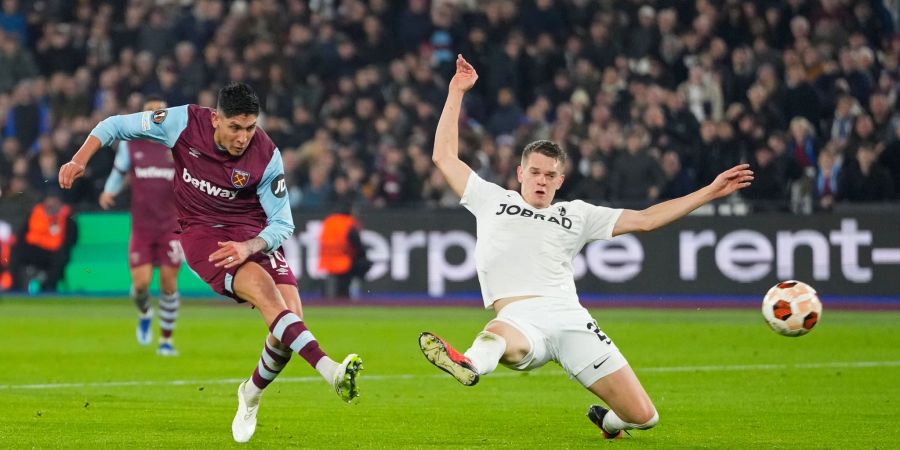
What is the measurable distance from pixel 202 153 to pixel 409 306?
1327 cm

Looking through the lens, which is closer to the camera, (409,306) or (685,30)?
(409,306)

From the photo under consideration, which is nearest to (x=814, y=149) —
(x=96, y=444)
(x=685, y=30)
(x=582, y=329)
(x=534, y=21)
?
(x=685, y=30)

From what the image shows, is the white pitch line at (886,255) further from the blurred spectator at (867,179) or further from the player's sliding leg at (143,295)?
the player's sliding leg at (143,295)

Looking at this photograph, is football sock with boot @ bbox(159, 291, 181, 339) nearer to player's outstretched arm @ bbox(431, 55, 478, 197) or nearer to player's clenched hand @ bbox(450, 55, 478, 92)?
player's outstretched arm @ bbox(431, 55, 478, 197)

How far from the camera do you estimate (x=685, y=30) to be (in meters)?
25.1

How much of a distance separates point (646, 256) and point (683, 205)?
13188mm

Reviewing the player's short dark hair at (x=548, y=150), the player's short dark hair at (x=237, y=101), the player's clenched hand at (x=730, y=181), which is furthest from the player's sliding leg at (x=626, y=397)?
the player's short dark hair at (x=237, y=101)

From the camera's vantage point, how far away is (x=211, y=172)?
9648mm

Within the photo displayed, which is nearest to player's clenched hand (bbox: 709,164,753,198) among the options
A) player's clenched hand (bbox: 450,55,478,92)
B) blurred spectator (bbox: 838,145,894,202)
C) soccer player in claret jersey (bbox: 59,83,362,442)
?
player's clenched hand (bbox: 450,55,478,92)

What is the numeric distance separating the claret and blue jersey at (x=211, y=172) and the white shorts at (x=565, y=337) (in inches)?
63.1

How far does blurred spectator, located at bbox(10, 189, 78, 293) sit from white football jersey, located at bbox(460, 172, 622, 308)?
1569 centimetres

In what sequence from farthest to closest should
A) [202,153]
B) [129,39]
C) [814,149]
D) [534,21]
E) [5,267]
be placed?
[129,39]
[534,21]
[5,267]
[814,149]
[202,153]

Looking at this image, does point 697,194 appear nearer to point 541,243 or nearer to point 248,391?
point 541,243

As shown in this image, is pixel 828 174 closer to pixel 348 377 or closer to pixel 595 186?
pixel 595 186
